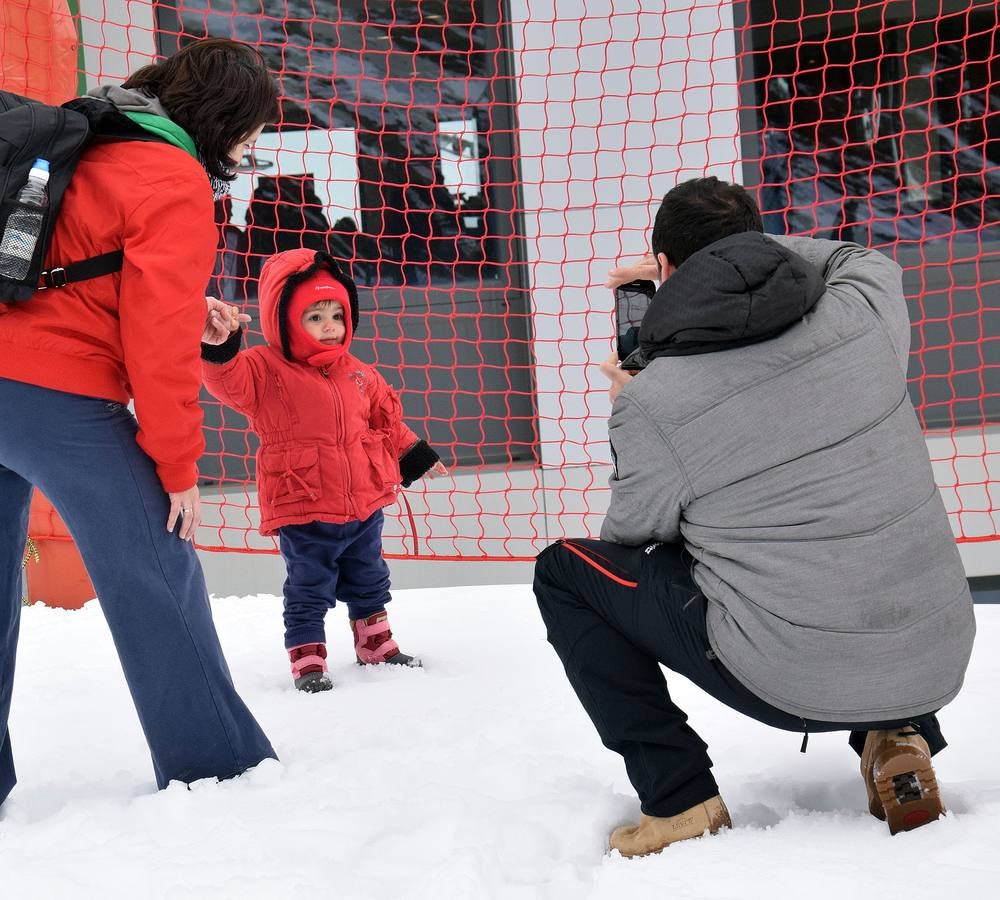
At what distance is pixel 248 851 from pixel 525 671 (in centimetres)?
103

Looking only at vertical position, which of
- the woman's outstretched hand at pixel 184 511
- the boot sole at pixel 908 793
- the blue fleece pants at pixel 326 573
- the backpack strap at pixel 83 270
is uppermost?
the backpack strap at pixel 83 270

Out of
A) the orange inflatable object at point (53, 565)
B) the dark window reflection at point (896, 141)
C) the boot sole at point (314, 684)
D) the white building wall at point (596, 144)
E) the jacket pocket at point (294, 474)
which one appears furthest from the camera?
the dark window reflection at point (896, 141)

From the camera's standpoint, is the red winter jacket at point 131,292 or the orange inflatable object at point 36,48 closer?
the red winter jacket at point 131,292

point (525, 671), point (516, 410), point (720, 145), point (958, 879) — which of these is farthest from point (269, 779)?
point (720, 145)

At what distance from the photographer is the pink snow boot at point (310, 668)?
7.51 ft

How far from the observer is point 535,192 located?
3912 millimetres

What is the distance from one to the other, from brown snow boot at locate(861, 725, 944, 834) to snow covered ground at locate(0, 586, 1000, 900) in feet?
0.08

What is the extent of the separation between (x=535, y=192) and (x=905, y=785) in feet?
9.77

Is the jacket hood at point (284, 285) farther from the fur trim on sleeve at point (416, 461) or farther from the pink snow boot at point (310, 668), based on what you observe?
the pink snow boot at point (310, 668)

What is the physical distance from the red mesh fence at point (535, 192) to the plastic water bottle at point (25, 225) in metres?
2.57

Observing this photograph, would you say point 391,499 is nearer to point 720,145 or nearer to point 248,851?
point 248,851

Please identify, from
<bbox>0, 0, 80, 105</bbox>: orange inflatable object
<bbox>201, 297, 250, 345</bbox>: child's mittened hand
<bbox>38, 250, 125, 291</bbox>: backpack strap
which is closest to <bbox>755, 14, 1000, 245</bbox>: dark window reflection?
<bbox>0, 0, 80, 105</bbox>: orange inflatable object

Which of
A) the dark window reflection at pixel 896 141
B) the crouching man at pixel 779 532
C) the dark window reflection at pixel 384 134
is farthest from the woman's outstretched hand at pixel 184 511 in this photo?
the dark window reflection at pixel 896 141

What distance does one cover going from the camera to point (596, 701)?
1.41 meters
